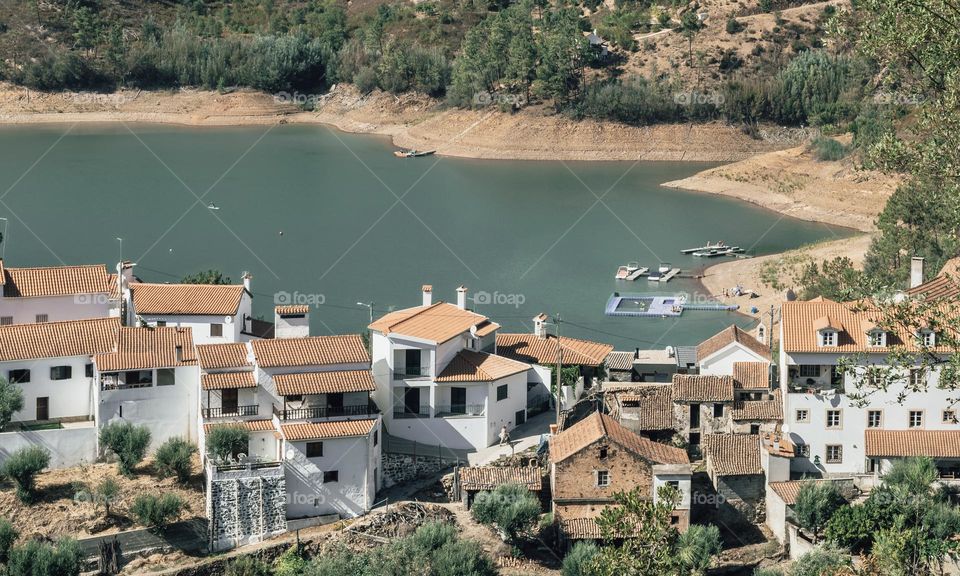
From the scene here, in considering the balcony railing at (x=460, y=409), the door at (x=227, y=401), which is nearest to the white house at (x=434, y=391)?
the balcony railing at (x=460, y=409)

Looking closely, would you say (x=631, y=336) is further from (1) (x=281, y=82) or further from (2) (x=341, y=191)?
(1) (x=281, y=82)

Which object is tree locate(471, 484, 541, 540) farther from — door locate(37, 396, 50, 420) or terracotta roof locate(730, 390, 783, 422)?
door locate(37, 396, 50, 420)

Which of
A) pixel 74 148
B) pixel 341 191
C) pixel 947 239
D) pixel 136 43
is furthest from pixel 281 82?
pixel 947 239

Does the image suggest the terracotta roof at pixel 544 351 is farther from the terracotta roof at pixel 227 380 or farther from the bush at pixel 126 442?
the bush at pixel 126 442

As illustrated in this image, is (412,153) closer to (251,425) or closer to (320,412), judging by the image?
(320,412)

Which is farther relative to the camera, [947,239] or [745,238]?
[745,238]

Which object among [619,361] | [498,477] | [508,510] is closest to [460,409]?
[498,477]

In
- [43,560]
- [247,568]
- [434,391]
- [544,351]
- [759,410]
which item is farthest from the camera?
[544,351]
